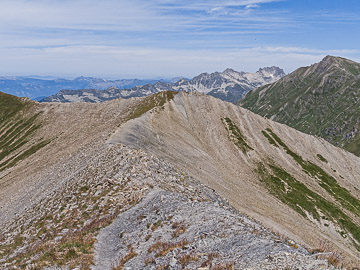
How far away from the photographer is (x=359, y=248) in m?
60.4

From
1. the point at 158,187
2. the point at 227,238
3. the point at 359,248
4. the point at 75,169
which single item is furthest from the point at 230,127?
the point at 227,238

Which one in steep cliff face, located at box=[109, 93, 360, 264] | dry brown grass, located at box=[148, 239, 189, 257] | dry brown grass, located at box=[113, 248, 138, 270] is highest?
dry brown grass, located at box=[148, 239, 189, 257]

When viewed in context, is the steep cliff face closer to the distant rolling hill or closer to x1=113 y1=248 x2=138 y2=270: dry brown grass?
the distant rolling hill

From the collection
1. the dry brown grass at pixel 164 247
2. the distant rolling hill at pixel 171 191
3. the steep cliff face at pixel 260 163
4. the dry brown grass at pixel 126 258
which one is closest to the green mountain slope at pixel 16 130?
the distant rolling hill at pixel 171 191

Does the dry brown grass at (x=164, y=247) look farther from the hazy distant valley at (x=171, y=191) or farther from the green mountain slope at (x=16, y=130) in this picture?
the green mountain slope at (x=16, y=130)

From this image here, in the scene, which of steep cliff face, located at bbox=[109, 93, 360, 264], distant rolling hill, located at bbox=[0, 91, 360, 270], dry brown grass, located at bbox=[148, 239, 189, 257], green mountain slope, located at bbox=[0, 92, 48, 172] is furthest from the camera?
green mountain slope, located at bbox=[0, 92, 48, 172]

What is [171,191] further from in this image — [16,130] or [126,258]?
[16,130]

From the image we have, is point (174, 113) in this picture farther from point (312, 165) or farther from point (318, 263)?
point (318, 263)

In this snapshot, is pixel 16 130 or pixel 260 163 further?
pixel 16 130

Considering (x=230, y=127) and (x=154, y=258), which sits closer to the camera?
(x=154, y=258)

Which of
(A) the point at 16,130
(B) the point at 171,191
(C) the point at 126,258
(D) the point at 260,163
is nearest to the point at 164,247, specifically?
(C) the point at 126,258

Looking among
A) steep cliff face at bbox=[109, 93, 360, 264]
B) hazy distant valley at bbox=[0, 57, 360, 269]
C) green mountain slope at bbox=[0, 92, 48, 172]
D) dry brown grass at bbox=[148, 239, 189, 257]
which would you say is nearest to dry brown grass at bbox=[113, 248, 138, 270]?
hazy distant valley at bbox=[0, 57, 360, 269]

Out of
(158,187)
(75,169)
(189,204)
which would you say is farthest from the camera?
(75,169)

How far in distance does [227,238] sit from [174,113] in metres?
84.2
